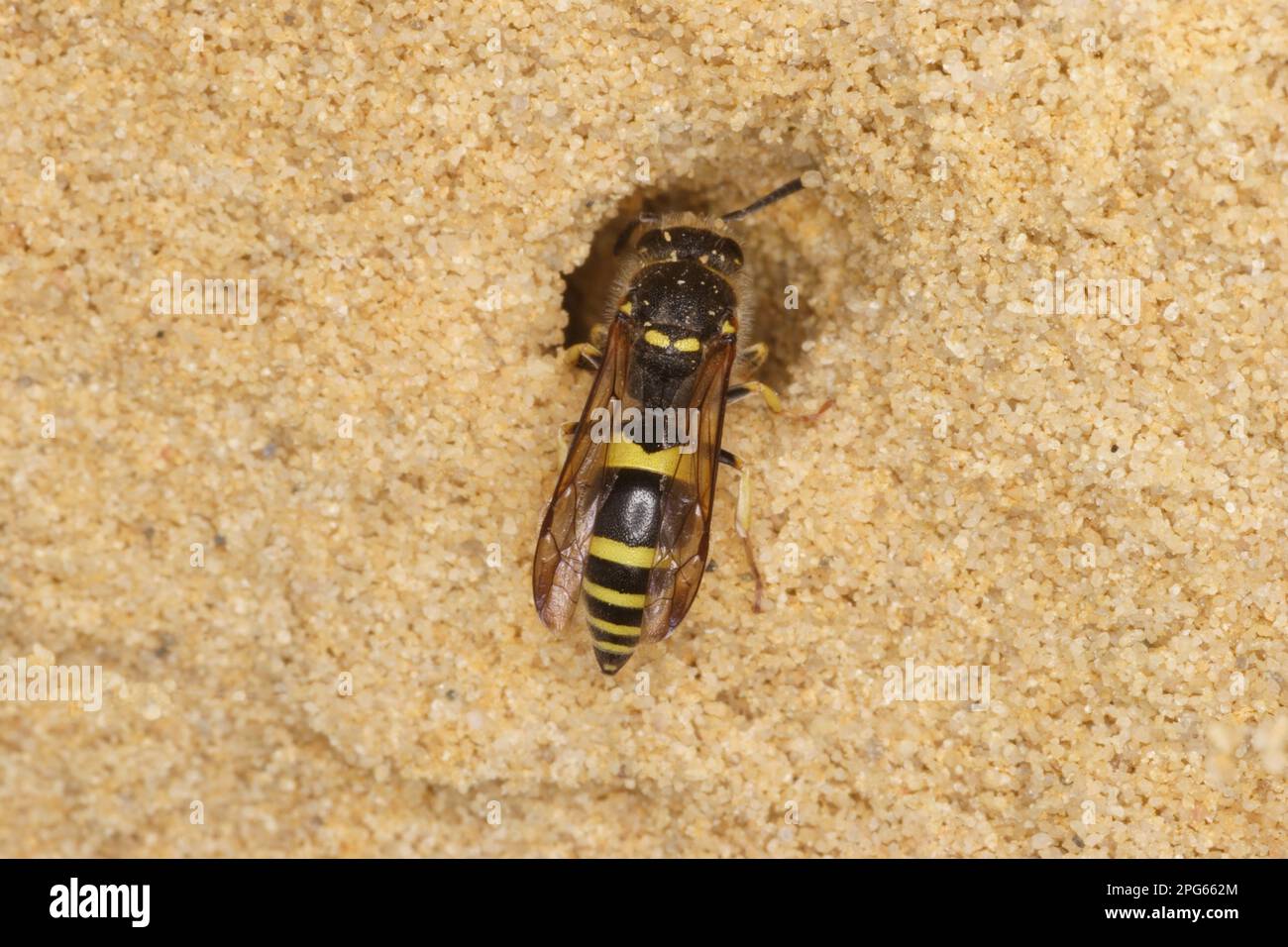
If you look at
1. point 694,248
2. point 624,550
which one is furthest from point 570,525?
point 694,248

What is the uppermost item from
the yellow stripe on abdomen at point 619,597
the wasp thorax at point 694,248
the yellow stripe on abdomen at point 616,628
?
the wasp thorax at point 694,248

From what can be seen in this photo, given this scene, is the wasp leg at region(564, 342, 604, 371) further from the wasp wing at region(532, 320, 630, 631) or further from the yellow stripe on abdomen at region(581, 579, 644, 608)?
the yellow stripe on abdomen at region(581, 579, 644, 608)

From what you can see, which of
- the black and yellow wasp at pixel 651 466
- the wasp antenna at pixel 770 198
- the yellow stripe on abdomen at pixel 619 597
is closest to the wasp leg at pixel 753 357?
the black and yellow wasp at pixel 651 466

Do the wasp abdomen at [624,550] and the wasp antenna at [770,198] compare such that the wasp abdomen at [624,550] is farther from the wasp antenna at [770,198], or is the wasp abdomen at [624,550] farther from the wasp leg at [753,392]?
the wasp antenna at [770,198]

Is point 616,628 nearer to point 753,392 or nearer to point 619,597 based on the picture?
point 619,597

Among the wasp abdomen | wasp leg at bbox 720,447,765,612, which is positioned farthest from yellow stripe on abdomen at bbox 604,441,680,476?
wasp leg at bbox 720,447,765,612

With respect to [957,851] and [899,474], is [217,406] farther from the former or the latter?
[957,851]
